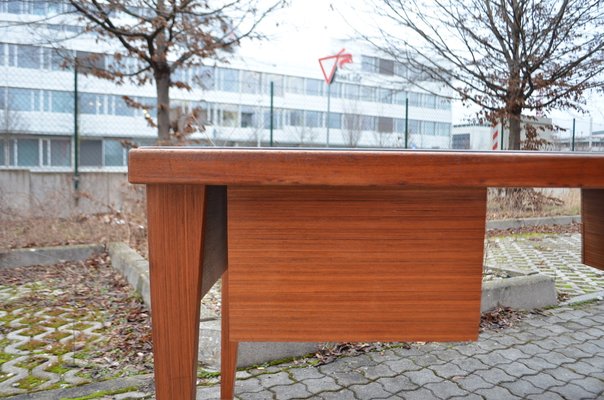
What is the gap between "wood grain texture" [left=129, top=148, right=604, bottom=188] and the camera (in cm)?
70


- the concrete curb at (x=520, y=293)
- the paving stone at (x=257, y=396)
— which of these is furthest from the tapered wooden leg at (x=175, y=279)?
the concrete curb at (x=520, y=293)

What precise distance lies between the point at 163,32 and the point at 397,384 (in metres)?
5.01

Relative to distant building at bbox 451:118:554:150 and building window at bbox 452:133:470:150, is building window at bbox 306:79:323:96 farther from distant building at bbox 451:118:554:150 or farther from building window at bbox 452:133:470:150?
building window at bbox 452:133:470:150

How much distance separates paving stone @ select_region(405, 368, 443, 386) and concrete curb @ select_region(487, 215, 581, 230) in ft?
16.6

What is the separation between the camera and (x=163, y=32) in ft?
18.6

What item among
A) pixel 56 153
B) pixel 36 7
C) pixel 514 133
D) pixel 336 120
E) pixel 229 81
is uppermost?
pixel 229 81

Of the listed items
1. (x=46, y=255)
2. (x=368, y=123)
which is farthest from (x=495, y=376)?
(x=368, y=123)

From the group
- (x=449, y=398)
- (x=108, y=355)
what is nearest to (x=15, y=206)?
(x=108, y=355)

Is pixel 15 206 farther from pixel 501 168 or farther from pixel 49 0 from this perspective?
pixel 501 168

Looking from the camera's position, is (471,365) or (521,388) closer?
(521,388)

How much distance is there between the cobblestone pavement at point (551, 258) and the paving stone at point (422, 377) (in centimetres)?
196

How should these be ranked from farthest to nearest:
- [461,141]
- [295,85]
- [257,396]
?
[295,85]
[461,141]
[257,396]

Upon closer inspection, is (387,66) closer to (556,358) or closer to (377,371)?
(556,358)

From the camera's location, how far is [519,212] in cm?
761
